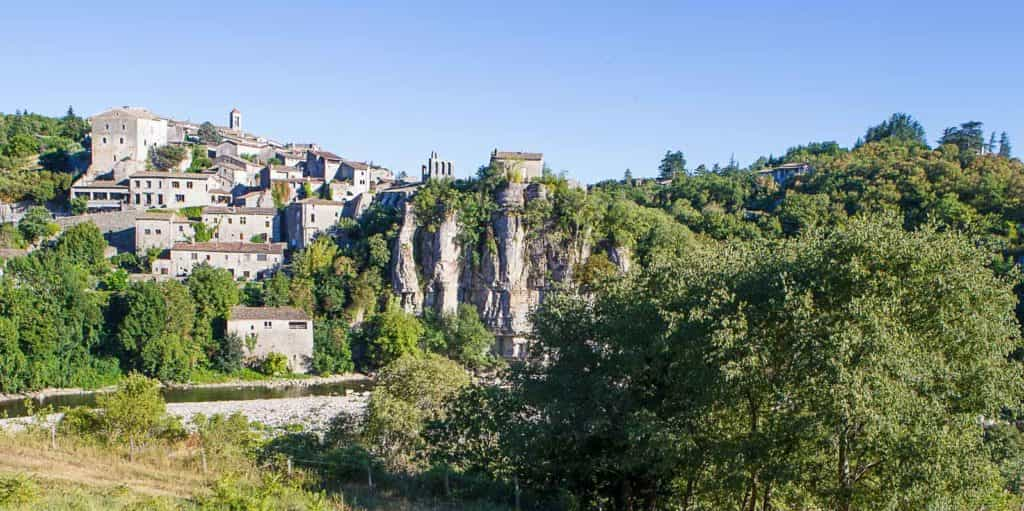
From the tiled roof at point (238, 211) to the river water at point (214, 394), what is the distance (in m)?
17.1

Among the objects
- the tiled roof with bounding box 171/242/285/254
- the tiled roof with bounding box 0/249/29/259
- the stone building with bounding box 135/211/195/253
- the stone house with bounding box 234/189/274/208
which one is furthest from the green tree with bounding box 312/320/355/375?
the tiled roof with bounding box 0/249/29/259

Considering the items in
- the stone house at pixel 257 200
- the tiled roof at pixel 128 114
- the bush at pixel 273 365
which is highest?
the tiled roof at pixel 128 114

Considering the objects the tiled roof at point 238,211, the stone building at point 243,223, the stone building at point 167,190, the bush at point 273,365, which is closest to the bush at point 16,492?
the bush at point 273,365

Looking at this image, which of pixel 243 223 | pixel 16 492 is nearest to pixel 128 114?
pixel 243 223

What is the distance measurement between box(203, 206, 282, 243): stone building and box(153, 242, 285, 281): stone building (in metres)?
2.81

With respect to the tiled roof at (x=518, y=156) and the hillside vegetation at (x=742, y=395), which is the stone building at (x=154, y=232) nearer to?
the tiled roof at (x=518, y=156)

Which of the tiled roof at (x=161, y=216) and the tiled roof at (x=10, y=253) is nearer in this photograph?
the tiled roof at (x=10, y=253)

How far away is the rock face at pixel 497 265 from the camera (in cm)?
5162

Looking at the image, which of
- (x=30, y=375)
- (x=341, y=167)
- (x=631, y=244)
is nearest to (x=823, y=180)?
(x=631, y=244)

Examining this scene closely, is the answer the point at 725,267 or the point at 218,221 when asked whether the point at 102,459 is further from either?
the point at 218,221

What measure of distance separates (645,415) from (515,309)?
39.4 metres

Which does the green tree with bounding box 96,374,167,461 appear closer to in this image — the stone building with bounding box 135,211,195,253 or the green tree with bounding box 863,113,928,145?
the stone building with bounding box 135,211,195,253

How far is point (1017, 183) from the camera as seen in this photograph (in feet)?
160

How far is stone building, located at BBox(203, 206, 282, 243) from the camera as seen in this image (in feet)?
179
